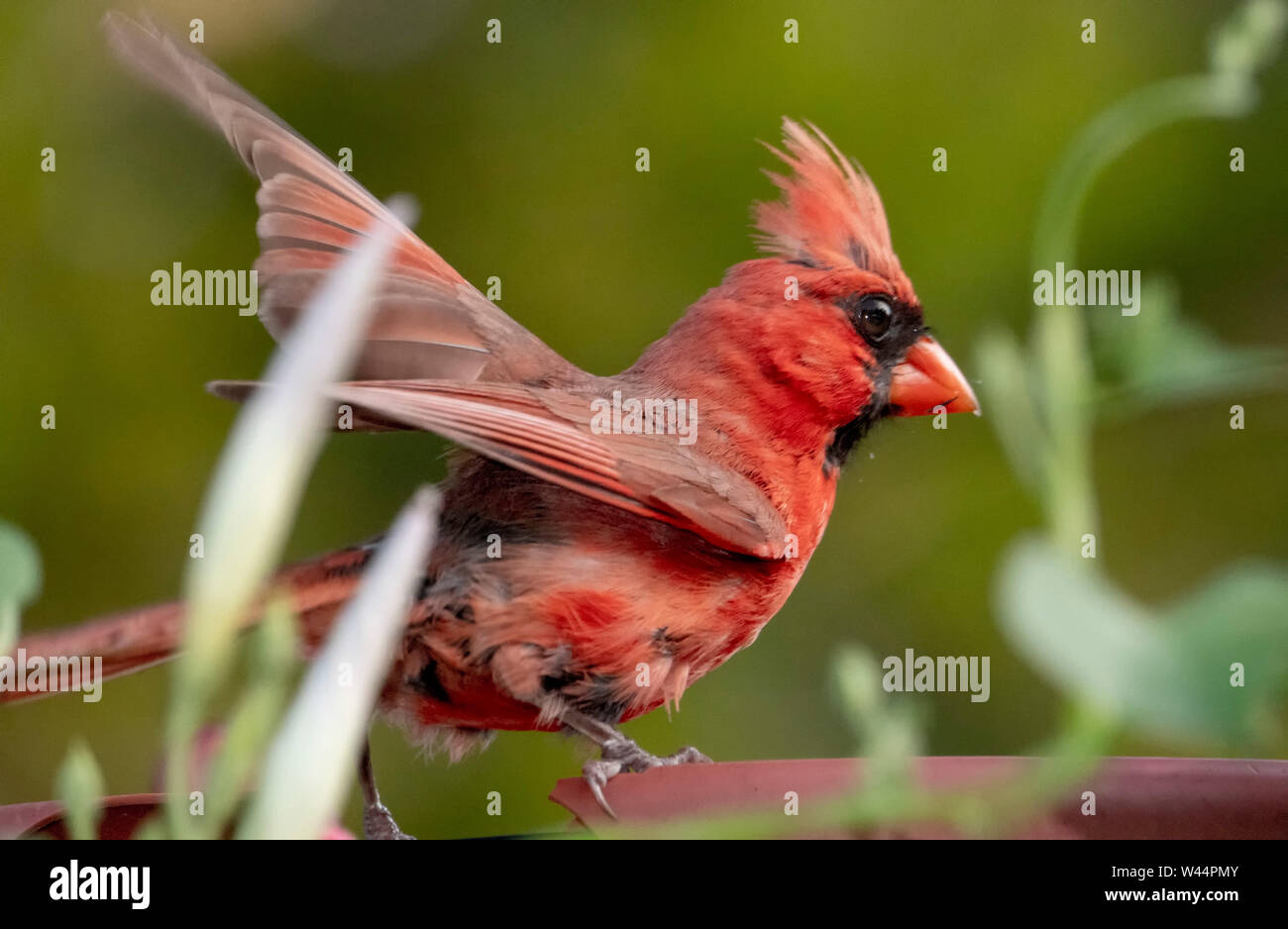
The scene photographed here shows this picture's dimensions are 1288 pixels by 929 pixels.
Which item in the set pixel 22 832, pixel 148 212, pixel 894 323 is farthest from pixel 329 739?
pixel 148 212

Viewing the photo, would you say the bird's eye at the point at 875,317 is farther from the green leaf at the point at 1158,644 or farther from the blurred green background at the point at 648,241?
the green leaf at the point at 1158,644

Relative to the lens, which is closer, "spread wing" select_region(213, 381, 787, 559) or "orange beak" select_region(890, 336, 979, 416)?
"spread wing" select_region(213, 381, 787, 559)

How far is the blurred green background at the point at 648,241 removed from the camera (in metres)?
2.52

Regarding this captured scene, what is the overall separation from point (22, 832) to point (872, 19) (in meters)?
1.99

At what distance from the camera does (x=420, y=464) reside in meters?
2.50

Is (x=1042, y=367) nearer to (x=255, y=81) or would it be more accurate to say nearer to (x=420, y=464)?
(x=420, y=464)

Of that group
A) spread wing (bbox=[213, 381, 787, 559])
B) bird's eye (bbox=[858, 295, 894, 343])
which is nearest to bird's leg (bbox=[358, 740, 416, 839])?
spread wing (bbox=[213, 381, 787, 559])

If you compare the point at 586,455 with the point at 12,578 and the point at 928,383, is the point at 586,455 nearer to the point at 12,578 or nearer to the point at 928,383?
the point at 928,383

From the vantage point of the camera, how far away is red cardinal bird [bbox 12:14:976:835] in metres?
1.72

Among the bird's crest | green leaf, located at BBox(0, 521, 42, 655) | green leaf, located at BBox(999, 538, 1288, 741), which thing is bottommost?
green leaf, located at BBox(999, 538, 1288, 741)

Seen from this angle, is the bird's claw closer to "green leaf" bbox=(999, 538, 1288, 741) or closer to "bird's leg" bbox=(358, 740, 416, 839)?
"bird's leg" bbox=(358, 740, 416, 839)

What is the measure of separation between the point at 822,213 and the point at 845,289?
107mm

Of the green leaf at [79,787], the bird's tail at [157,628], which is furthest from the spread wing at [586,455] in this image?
the green leaf at [79,787]

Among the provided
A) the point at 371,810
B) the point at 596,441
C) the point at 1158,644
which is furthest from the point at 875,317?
the point at 1158,644
